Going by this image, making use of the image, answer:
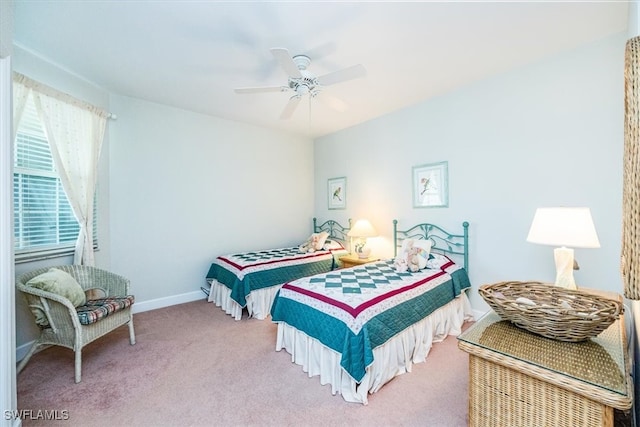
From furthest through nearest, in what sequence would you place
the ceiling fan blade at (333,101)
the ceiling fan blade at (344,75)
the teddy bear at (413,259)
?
the teddy bear at (413,259), the ceiling fan blade at (333,101), the ceiling fan blade at (344,75)

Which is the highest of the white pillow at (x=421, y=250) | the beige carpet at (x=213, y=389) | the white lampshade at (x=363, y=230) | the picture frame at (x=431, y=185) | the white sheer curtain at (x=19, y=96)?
the white sheer curtain at (x=19, y=96)

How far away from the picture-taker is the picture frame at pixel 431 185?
11.1 ft

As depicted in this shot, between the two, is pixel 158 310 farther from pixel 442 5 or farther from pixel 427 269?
pixel 442 5

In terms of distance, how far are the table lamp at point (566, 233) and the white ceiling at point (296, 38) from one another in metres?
1.52

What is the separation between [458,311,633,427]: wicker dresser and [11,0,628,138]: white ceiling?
2.18 m

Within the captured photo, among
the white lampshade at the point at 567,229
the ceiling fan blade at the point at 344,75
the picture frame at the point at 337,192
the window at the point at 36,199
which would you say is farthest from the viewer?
the picture frame at the point at 337,192

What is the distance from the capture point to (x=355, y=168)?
4.54 m

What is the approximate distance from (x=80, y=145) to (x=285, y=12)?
2623mm

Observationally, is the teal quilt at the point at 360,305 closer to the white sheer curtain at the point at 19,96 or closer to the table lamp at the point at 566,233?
the table lamp at the point at 566,233

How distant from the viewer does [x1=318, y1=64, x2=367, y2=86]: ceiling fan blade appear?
2.04 metres

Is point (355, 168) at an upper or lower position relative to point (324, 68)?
lower

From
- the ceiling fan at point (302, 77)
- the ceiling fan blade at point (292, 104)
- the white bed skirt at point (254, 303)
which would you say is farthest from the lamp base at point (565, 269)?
the white bed skirt at point (254, 303)

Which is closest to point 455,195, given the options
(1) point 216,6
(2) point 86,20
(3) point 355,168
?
(3) point 355,168

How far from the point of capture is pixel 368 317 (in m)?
1.95
